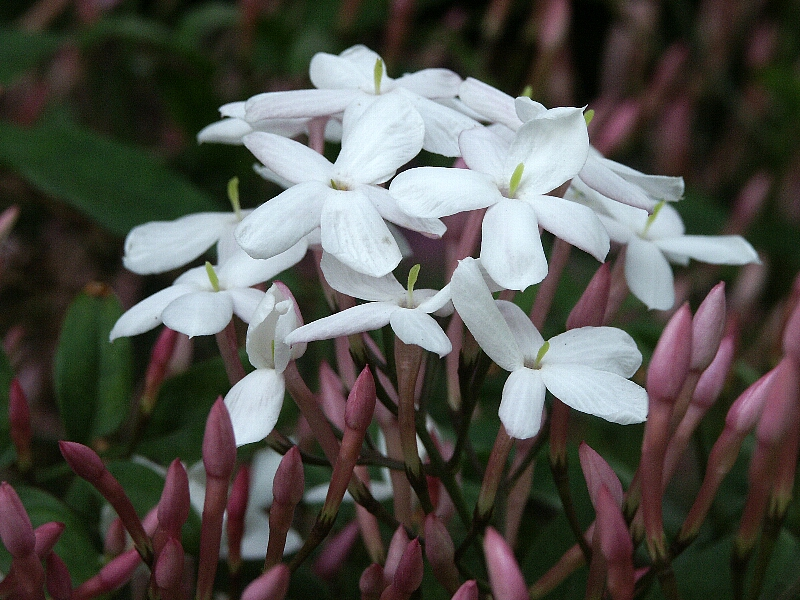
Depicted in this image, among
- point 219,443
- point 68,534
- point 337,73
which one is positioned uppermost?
point 337,73

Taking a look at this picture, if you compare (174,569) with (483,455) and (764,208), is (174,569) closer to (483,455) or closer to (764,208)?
(483,455)

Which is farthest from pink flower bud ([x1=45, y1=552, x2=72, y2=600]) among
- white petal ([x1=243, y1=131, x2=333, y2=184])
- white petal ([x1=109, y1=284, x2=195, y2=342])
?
white petal ([x1=243, y1=131, x2=333, y2=184])

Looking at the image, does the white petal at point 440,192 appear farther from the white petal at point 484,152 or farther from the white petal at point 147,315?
the white petal at point 147,315

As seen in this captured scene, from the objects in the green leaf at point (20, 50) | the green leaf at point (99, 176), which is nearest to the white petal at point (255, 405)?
the green leaf at point (99, 176)

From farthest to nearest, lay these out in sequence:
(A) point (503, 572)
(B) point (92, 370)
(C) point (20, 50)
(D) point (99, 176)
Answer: (C) point (20, 50)
(D) point (99, 176)
(B) point (92, 370)
(A) point (503, 572)

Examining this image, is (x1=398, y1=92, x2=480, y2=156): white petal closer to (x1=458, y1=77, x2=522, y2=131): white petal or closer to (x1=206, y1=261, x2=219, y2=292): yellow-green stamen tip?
(x1=458, y1=77, x2=522, y2=131): white petal

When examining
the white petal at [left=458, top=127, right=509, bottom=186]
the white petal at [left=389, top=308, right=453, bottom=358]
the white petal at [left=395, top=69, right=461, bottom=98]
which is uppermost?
the white petal at [left=458, top=127, right=509, bottom=186]

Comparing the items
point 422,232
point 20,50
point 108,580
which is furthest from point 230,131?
point 20,50

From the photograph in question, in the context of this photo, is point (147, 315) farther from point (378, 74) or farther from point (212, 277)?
point (378, 74)

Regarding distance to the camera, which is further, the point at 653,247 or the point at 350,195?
the point at 653,247
